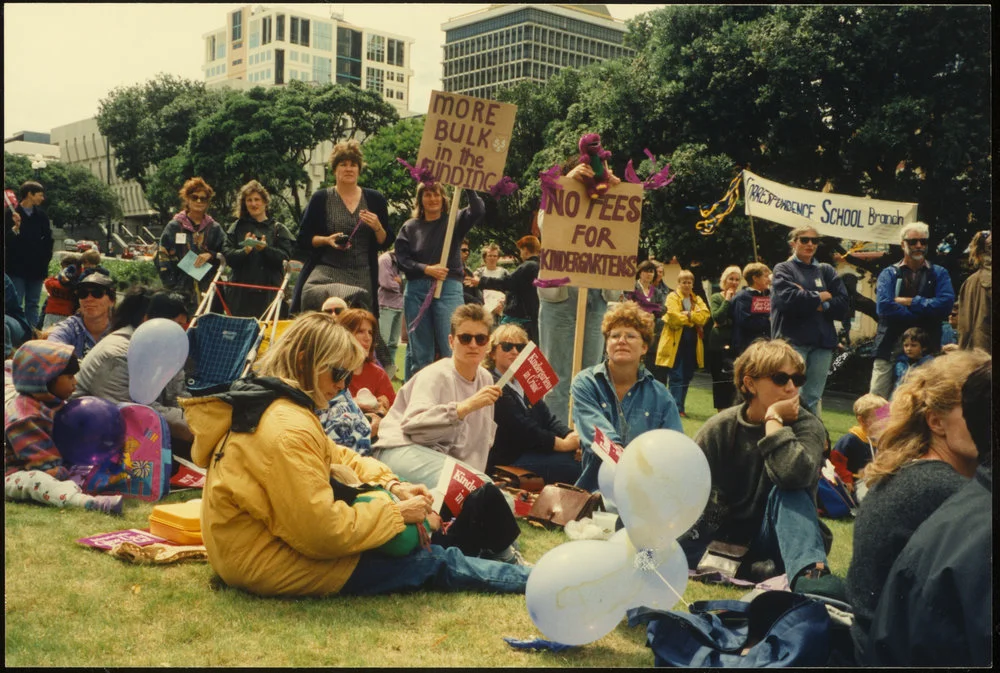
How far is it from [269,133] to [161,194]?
10336 millimetres

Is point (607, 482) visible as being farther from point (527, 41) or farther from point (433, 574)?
point (527, 41)

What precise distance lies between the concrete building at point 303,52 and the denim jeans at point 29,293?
89593 mm

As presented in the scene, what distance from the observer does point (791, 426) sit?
180 inches

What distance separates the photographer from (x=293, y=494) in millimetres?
3609

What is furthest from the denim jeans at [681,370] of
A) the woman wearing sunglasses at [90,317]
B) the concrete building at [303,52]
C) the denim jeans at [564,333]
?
the concrete building at [303,52]

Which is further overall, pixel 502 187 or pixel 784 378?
pixel 502 187

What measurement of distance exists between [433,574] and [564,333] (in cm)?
390

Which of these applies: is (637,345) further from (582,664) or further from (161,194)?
(161,194)

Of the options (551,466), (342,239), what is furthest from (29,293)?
(551,466)

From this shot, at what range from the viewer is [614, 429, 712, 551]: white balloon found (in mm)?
3424

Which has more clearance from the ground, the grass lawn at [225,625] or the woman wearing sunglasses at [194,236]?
the woman wearing sunglasses at [194,236]

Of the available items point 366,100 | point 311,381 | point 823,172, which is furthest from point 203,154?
point 311,381

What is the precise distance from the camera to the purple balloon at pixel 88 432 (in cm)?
558

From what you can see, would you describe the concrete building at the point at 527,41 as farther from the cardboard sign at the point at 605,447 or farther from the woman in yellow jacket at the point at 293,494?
the woman in yellow jacket at the point at 293,494
